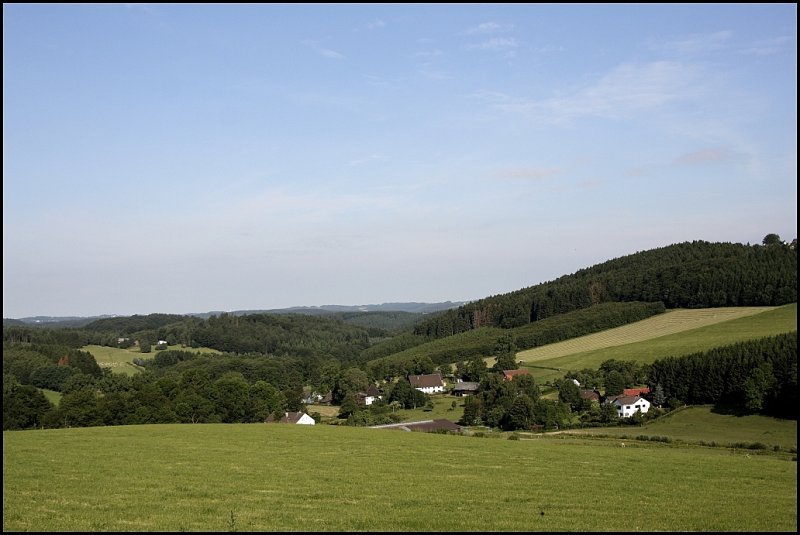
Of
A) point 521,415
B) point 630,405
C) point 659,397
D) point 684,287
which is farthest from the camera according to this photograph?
point 684,287

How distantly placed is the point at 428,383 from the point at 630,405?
45.9 meters

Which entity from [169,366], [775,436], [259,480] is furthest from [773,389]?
[169,366]

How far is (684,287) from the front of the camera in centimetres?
15425

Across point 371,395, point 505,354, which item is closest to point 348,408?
point 371,395

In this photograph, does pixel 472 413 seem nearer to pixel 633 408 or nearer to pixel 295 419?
pixel 633 408

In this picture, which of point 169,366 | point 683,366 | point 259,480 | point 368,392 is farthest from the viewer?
point 169,366

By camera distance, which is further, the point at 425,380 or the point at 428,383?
the point at 425,380

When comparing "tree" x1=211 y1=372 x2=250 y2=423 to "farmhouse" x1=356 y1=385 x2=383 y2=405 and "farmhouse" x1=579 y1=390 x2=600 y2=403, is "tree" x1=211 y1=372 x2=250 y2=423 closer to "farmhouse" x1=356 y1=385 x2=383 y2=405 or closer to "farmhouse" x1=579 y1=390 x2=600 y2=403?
"farmhouse" x1=356 y1=385 x2=383 y2=405

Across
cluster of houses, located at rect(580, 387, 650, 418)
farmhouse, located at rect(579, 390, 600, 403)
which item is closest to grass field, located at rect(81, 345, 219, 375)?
farmhouse, located at rect(579, 390, 600, 403)

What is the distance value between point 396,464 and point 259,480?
7.97m

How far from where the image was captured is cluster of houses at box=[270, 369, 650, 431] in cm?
7450

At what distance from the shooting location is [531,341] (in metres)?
152

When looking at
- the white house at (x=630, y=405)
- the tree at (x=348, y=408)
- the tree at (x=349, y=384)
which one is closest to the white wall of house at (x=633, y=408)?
the white house at (x=630, y=405)

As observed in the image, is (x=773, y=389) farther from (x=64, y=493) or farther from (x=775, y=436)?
(x=64, y=493)
